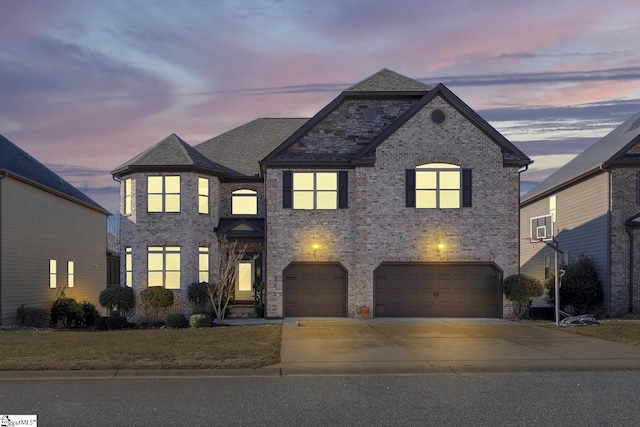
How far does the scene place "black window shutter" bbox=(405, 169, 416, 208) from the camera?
82.5 feet

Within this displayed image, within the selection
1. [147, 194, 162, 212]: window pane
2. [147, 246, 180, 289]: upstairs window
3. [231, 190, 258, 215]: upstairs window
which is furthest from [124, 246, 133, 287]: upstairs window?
[231, 190, 258, 215]: upstairs window

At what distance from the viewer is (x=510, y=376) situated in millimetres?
11898

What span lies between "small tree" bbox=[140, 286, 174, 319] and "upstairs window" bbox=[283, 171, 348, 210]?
6462 mm

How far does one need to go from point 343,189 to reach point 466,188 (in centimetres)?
529

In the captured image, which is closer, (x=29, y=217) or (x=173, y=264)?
(x=173, y=264)

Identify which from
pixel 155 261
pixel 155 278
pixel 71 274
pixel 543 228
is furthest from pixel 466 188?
pixel 71 274

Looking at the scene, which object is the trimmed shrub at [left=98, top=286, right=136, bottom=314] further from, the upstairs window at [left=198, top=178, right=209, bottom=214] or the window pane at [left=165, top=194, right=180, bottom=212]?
the upstairs window at [left=198, top=178, right=209, bottom=214]

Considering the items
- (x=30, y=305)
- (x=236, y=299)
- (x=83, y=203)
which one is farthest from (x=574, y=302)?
(x=83, y=203)

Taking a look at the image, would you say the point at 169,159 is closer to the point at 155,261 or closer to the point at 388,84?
the point at 155,261

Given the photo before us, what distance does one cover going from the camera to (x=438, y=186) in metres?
25.3

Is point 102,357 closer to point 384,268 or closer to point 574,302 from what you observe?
point 384,268

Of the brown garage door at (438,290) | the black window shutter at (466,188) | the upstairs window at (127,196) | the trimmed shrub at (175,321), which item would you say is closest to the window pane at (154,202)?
the upstairs window at (127,196)

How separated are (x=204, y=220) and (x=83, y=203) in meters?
12.6

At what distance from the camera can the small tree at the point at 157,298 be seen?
990 inches
